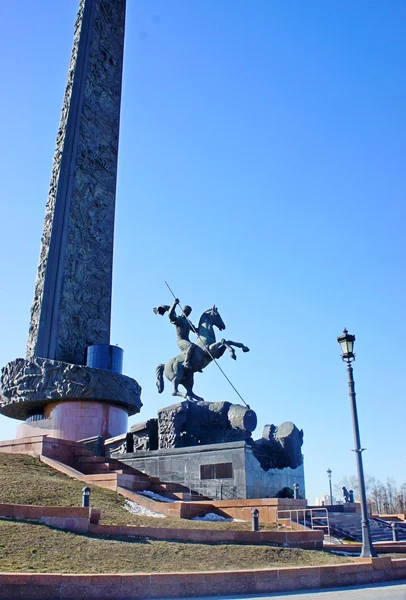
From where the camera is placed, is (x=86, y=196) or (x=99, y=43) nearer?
(x=86, y=196)

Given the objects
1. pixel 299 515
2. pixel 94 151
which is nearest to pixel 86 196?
pixel 94 151

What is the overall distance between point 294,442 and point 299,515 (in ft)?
10.9

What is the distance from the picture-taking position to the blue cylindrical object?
2321cm

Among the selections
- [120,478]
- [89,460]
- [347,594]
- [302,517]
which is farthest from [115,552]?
[89,460]

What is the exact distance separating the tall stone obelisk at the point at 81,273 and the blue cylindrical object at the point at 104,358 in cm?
4

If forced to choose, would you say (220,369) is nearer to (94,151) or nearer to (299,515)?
(299,515)

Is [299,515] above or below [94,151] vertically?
below

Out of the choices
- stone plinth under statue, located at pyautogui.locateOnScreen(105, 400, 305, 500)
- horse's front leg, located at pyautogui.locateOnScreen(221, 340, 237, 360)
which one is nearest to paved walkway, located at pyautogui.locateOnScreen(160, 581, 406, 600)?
stone plinth under statue, located at pyautogui.locateOnScreen(105, 400, 305, 500)

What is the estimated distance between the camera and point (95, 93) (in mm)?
28828

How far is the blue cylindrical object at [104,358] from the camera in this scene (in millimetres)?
23208

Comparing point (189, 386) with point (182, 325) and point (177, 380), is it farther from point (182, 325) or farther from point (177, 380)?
point (182, 325)

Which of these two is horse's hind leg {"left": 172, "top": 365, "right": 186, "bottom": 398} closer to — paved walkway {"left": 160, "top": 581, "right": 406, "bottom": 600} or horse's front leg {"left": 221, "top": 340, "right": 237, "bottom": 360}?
horse's front leg {"left": 221, "top": 340, "right": 237, "bottom": 360}

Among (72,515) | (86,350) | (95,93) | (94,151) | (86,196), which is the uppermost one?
(95,93)

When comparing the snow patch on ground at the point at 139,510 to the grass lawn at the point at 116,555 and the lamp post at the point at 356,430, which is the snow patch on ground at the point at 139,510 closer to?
the grass lawn at the point at 116,555
